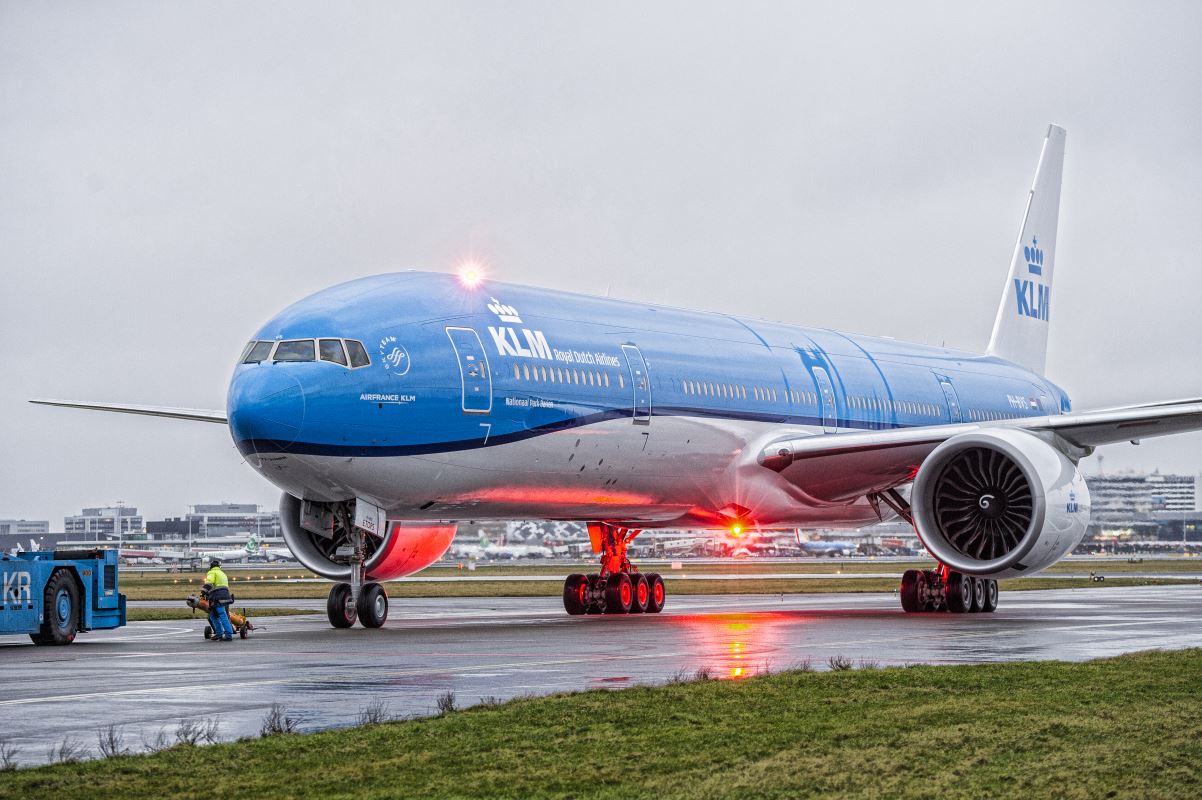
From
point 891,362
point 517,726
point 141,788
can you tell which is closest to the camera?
point 141,788

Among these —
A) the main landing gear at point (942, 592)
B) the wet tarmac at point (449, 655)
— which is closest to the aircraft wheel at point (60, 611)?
the wet tarmac at point (449, 655)

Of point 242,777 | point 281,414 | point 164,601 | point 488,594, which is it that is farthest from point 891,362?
point 242,777

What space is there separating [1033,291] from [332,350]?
23650 millimetres

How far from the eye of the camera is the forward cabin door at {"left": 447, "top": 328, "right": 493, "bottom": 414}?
21.3 meters

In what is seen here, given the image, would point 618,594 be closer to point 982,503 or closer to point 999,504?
point 982,503

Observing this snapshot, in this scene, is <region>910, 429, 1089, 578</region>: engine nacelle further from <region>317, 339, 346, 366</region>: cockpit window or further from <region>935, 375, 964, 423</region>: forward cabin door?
<region>317, 339, 346, 366</region>: cockpit window

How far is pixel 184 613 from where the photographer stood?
31531 millimetres

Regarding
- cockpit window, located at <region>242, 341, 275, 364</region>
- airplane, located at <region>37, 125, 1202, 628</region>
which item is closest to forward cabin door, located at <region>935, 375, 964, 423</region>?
airplane, located at <region>37, 125, 1202, 628</region>

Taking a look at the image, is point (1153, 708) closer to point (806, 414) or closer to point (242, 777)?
point (242, 777)

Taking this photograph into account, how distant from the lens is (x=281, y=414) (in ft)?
65.3

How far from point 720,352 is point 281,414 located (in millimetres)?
9601

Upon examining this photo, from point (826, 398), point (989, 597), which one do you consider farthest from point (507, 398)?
point (989, 597)

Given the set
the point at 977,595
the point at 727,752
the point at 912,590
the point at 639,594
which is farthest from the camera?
the point at 639,594

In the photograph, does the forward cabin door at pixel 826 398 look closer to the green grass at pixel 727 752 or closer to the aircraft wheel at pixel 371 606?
the aircraft wheel at pixel 371 606
